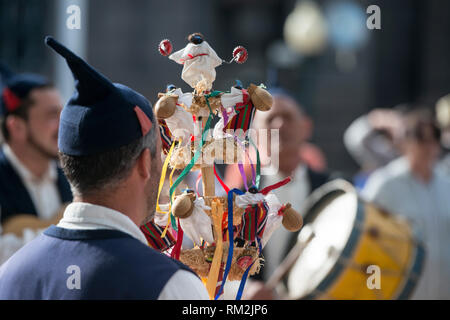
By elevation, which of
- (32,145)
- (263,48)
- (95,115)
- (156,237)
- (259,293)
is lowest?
(259,293)

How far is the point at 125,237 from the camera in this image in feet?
5.17

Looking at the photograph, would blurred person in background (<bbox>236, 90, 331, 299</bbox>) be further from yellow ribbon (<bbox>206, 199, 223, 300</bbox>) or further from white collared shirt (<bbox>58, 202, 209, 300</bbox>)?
white collared shirt (<bbox>58, 202, 209, 300</bbox>)

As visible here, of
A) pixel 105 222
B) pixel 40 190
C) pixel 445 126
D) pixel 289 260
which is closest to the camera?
pixel 105 222

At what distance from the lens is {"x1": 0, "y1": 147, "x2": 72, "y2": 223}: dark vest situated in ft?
11.0

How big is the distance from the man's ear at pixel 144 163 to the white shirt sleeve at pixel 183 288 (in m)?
0.28

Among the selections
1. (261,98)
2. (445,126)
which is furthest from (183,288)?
(445,126)

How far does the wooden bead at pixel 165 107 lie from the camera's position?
1.72 metres

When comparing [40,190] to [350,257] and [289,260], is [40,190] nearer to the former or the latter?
[289,260]

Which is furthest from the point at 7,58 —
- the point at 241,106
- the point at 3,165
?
the point at 241,106

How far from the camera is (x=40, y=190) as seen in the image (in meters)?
3.56

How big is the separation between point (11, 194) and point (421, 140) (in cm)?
279

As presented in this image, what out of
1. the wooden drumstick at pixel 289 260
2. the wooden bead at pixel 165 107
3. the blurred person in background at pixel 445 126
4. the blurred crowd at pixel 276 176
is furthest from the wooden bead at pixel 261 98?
the blurred person in background at pixel 445 126

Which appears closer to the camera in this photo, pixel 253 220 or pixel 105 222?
pixel 105 222

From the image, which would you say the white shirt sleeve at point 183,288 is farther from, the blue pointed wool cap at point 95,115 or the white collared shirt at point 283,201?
the white collared shirt at point 283,201
